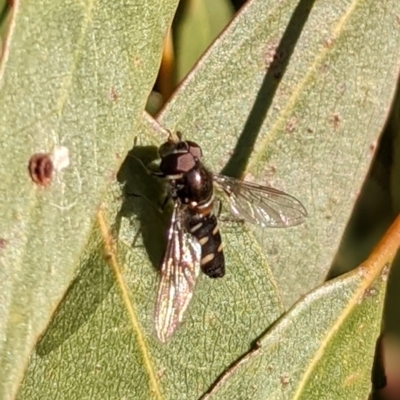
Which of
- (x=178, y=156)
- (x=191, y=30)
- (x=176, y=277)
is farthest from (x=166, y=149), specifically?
(x=191, y=30)

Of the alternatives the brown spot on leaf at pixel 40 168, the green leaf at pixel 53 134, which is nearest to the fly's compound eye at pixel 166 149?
the green leaf at pixel 53 134

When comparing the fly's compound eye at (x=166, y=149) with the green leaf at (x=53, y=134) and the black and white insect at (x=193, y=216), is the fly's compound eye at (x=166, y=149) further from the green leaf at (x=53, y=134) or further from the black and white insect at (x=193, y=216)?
the green leaf at (x=53, y=134)

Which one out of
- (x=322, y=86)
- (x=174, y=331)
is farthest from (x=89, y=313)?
(x=322, y=86)

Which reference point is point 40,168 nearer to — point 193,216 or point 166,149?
point 166,149

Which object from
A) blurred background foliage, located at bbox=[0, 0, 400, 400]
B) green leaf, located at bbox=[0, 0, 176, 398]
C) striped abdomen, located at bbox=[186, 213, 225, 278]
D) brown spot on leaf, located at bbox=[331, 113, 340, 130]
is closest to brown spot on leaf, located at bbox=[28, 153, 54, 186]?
green leaf, located at bbox=[0, 0, 176, 398]

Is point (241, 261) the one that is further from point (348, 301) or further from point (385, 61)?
point (385, 61)

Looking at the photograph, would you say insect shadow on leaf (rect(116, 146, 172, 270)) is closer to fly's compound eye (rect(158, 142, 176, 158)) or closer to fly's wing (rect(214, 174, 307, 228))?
fly's compound eye (rect(158, 142, 176, 158))

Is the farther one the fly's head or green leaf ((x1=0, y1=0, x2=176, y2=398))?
the fly's head
